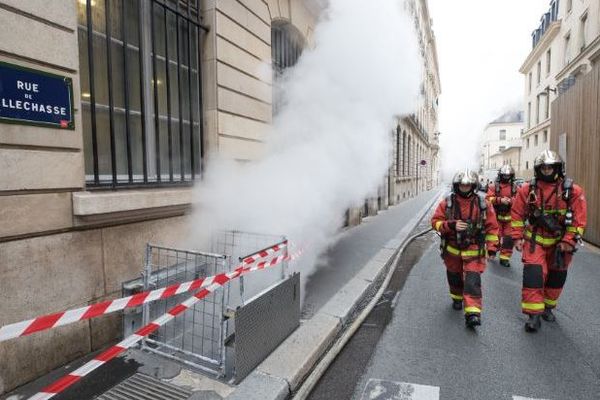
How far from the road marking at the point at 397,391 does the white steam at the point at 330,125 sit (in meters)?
2.83

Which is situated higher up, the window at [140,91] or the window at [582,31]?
the window at [582,31]

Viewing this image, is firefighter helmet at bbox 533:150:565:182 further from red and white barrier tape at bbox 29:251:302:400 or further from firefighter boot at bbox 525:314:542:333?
red and white barrier tape at bbox 29:251:302:400

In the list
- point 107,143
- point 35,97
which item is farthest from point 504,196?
point 35,97

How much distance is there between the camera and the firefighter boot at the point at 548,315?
397 cm

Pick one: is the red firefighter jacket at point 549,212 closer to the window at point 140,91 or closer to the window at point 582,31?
the window at point 140,91

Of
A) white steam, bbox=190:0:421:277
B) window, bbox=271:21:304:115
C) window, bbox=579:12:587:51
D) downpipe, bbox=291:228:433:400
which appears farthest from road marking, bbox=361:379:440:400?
window, bbox=579:12:587:51

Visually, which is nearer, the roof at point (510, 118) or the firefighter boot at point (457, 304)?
the firefighter boot at point (457, 304)

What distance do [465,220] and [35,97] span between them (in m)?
4.08

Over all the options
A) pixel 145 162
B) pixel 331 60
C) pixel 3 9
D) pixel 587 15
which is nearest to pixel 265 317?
pixel 145 162

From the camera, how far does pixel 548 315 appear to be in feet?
13.1

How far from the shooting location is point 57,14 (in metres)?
3.01

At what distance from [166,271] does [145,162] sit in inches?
53.6

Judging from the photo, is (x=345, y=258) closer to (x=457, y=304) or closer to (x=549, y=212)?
(x=457, y=304)

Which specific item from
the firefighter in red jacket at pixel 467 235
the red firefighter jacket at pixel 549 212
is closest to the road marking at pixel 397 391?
the firefighter in red jacket at pixel 467 235
